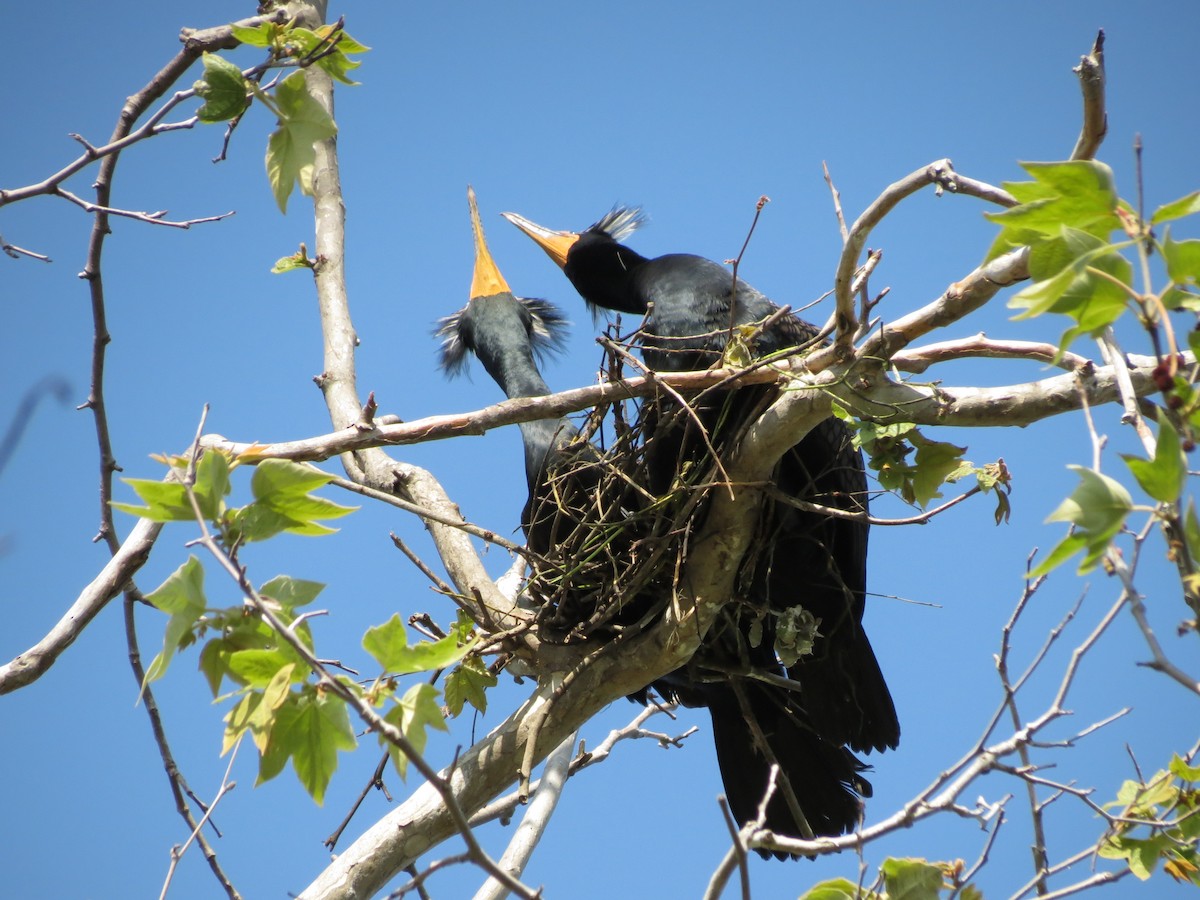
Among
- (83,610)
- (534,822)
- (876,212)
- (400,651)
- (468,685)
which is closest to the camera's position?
(400,651)

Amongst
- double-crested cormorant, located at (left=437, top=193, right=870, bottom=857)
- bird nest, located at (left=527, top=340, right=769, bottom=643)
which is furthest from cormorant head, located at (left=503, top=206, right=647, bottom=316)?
bird nest, located at (left=527, top=340, right=769, bottom=643)

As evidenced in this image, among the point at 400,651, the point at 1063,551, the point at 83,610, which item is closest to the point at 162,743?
the point at 83,610

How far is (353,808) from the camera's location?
11.1 feet

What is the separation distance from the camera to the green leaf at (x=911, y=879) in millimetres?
2258

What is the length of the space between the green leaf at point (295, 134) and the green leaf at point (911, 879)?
1.70 meters

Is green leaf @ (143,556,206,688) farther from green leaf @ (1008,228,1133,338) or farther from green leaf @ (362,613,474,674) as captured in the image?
green leaf @ (1008,228,1133,338)

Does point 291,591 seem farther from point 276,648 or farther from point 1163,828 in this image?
point 1163,828

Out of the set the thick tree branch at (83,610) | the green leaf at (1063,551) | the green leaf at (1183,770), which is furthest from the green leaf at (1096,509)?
the thick tree branch at (83,610)

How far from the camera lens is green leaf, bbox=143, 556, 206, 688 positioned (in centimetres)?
194

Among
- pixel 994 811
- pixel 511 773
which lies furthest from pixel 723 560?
pixel 994 811

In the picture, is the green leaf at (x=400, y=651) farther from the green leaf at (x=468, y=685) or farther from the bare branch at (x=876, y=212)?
the green leaf at (x=468, y=685)

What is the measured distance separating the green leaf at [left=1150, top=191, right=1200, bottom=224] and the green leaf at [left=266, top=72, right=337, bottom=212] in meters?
1.41

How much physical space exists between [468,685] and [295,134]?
74.2 inches

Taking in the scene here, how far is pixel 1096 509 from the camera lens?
4.67 feet
